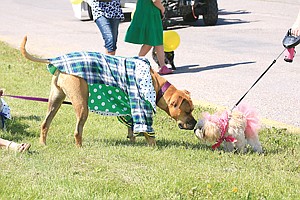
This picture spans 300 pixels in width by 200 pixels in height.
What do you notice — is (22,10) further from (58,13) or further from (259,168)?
(259,168)

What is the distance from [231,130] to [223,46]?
25.2 ft

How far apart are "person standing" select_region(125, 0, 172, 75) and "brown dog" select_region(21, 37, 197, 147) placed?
180 inches

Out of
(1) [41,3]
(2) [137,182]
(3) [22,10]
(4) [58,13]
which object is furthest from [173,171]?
(1) [41,3]

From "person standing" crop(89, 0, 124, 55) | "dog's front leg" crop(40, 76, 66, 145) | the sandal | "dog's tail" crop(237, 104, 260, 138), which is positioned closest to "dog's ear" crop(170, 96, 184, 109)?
"dog's tail" crop(237, 104, 260, 138)

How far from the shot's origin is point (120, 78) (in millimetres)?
5883

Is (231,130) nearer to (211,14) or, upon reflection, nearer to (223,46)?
(223,46)

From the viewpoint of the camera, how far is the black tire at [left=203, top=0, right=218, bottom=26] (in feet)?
54.5

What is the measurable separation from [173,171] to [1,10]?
1882 cm

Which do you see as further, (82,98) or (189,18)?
(189,18)

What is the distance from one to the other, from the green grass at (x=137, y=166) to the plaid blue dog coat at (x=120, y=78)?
1.09 ft

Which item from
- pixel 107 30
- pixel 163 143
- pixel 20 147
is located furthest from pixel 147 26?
pixel 20 147

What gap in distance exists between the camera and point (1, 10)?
22703mm

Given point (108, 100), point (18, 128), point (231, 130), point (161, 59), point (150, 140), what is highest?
point (108, 100)

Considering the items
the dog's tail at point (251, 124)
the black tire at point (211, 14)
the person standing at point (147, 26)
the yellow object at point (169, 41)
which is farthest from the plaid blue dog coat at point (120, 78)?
the black tire at point (211, 14)
